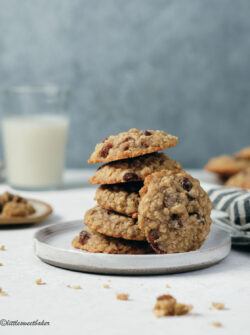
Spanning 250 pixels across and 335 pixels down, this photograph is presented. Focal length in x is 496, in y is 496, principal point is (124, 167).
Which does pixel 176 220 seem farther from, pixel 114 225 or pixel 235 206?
pixel 235 206

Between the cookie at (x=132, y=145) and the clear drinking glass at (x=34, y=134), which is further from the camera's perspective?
the clear drinking glass at (x=34, y=134)

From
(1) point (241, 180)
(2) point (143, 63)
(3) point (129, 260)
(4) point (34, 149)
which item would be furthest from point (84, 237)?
(2) point (143, 63)

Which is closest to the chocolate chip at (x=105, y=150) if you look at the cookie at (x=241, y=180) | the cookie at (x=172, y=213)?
the cookie at (x=172, y=213)

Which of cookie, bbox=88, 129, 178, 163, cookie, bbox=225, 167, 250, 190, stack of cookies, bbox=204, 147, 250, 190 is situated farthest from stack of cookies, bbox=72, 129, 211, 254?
stack of cookies, bbox=204, 147, 250, 190

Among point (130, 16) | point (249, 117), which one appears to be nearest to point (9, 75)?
point (130, 16)

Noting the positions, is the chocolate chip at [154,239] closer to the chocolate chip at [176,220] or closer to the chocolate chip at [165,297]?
the chocolate chip at [176,220]

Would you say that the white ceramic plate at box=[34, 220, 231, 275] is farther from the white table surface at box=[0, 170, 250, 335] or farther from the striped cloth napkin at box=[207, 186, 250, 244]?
the striped cloth napkin at box=[207, 186, 250, 244]
